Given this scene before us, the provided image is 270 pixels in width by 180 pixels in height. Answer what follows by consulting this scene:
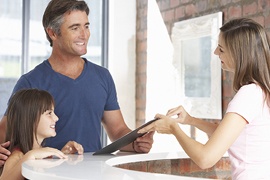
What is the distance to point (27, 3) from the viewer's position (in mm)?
5203

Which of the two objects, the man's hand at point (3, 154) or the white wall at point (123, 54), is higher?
the white wall at point (123, 54)

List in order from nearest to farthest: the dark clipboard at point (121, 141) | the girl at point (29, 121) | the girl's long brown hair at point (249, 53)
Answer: the girl's long brown hair at point (249, 53), the dark clipboard at point (121, 141), the girl at point (29, 121)

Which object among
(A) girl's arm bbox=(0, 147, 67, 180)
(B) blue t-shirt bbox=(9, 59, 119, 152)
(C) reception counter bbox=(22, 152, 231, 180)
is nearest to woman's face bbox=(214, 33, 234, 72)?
(C) reception counter bbox=(22, 152, 231, 180)

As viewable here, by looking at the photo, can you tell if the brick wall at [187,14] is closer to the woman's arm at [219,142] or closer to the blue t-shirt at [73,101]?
the blue t-shirt at [73,101]

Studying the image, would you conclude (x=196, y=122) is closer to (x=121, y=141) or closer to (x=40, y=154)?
(x=121, y=141)

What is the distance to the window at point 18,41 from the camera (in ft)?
16.7

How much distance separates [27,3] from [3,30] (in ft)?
1.16

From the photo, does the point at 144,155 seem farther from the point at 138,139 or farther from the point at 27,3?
the point at 27,3

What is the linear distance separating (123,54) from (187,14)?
110 centimetres

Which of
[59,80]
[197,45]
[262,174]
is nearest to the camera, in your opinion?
[262,174]

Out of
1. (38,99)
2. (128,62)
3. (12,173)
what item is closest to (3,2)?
(128,62)

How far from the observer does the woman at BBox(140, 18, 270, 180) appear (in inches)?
67.3

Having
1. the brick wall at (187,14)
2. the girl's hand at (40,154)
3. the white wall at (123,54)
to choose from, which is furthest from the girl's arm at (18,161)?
the white wall at (123,54)

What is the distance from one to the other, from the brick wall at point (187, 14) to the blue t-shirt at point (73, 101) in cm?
148
